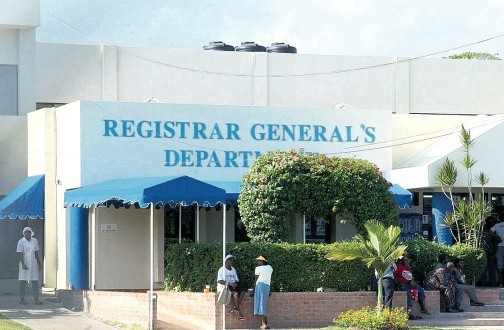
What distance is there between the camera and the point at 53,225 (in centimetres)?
2817

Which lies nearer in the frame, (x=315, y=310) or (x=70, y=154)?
(x=315, y=310)

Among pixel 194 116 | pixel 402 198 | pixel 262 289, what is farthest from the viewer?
pixel 194 116

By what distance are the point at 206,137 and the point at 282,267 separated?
576 cm

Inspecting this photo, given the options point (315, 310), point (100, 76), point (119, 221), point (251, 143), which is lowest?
point (315, 310)

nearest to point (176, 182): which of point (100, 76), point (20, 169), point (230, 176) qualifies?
point (230, 176)

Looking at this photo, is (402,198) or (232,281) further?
(402,198)

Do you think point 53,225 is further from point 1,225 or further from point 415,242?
point 415,242

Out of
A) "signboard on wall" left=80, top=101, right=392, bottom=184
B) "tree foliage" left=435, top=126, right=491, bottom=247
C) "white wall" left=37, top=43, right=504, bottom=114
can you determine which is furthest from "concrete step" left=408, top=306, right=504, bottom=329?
"white wall" left=37, top=43, right=504, bottom=114

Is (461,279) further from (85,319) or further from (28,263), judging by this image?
(28,263)

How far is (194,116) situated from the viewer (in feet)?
90.1

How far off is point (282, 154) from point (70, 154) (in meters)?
5.59

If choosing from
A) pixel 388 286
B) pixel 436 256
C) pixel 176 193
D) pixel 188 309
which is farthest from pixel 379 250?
pixel 176 193

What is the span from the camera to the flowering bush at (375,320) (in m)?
20.6

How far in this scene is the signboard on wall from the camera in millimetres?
26625
